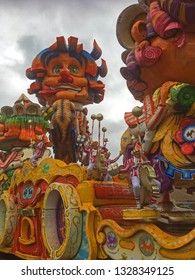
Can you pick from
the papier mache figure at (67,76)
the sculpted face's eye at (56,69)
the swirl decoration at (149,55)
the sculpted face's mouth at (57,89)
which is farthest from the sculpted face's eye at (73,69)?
the swirl decoration at (149,55)

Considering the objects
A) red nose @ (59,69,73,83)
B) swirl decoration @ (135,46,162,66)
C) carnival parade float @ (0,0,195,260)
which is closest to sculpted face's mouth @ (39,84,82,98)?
red nose @ (59,69,73,83)

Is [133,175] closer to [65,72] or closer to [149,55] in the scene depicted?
[149,55]

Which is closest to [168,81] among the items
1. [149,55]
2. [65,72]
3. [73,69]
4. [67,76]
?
[149,55]

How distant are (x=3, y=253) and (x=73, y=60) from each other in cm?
591

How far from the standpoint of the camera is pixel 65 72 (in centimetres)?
1088

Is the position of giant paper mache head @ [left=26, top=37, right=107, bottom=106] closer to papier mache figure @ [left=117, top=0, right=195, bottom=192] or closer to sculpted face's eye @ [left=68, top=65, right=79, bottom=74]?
sculpted face's eye @ [left=68, top=65, right=79, bottom=74]

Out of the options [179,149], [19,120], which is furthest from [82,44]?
[179,149]

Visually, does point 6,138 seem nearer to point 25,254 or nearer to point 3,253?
point 3,253

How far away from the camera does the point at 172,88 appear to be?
645cm

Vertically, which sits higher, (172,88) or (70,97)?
(70,97)

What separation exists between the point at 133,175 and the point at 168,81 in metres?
1.92

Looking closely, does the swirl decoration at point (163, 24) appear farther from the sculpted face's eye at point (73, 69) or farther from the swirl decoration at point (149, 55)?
the sculpted face's eye at point (73, 69)

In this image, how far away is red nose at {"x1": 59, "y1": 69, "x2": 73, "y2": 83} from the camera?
1089 centimetres

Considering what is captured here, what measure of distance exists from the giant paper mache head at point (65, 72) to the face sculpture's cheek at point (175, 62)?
16.9ft
